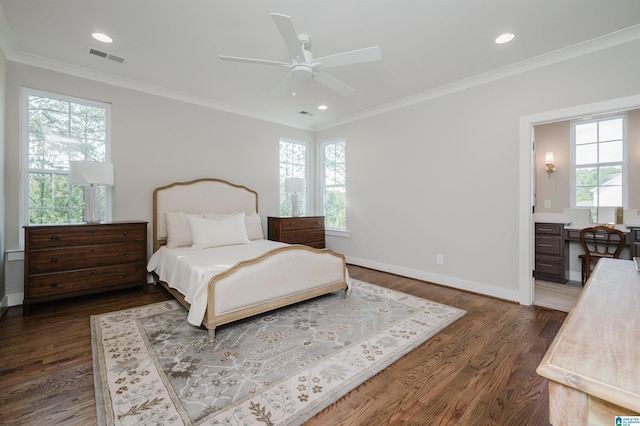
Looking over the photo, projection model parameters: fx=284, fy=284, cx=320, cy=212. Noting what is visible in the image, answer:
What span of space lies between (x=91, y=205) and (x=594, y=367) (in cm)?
406

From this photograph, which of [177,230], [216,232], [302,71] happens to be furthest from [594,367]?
[177,230]

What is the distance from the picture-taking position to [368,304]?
3082mm

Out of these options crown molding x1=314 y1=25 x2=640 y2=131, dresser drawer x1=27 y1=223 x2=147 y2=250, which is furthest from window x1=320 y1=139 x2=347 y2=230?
dresser drawer x1=27 y1=223 x2=147 y2=250

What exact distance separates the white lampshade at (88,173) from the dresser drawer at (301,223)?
240cm

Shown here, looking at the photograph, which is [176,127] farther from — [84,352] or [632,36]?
[632,36]

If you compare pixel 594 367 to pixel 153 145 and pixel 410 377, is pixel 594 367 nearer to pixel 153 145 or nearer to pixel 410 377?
pixel 410 377

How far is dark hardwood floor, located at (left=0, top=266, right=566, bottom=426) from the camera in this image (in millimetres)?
1505

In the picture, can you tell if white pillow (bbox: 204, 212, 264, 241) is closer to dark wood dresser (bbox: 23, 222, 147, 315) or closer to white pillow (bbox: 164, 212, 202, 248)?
white pillow (bbox: 164, 212, 202, 248)

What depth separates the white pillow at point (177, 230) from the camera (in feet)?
11.9

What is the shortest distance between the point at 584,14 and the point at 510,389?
2.87 meters

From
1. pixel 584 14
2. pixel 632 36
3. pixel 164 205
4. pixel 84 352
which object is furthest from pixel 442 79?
pixel 84 352

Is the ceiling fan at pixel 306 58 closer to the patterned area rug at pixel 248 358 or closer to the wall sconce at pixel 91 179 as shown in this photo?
the wall sconce at pixel 91 179

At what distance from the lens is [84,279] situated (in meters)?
3.04

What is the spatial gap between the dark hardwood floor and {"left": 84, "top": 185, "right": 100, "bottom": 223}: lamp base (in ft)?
3.23
